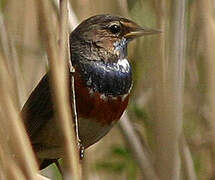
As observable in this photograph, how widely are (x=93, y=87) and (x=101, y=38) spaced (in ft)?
0.67

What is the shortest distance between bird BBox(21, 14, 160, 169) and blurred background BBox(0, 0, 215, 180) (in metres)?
0.06

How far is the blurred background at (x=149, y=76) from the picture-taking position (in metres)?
2.09

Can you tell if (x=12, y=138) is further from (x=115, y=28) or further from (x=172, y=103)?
(x=115, y=28)

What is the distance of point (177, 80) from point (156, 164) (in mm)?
265

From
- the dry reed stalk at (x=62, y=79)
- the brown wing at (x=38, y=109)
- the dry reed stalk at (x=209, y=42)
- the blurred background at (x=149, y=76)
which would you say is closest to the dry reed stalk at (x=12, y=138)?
the dry reed stalk at (x=62, y=79)

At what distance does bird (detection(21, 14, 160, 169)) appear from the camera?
2090 millimetres

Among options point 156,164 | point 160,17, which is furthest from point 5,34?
point 156,164

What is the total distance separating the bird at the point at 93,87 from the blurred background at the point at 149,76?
0.21 ft

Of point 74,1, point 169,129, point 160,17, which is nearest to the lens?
point 169,129

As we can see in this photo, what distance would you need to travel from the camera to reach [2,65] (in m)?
1.35

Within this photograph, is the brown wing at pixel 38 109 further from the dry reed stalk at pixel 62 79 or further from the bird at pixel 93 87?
the dry reed stalk at pixel 62 79

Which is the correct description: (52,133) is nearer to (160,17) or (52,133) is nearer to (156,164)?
(156,164)

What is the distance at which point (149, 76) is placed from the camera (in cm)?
220

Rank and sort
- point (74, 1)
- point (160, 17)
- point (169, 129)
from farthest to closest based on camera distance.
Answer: point (74, 1)
point (160, 17)
point (169, 129)
